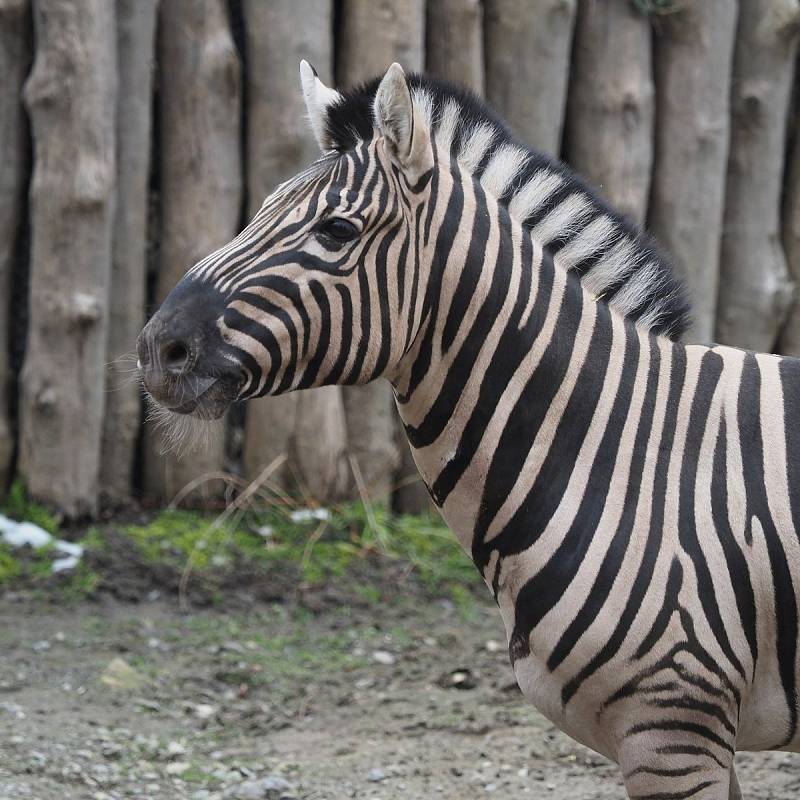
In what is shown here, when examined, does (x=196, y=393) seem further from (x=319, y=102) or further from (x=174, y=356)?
(x=319, y=102)

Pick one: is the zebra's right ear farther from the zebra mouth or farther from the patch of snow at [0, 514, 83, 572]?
the patch of snow at [0, 514, 83, 572]

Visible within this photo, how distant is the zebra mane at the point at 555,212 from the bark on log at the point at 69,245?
11.2ft

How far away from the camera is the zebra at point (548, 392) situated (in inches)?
116

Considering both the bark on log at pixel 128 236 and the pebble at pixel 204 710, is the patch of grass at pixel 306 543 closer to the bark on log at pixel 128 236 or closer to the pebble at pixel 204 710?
the bark on log at pixel 128 236

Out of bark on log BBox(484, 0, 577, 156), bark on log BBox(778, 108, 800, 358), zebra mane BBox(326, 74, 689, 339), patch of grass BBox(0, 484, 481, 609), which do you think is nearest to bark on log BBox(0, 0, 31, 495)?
patch of grass BBox(0, 484, 481, 609)

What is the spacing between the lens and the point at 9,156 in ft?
21.5

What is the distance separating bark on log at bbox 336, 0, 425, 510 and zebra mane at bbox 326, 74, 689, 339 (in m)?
3.43

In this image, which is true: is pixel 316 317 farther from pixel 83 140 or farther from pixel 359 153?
pixel 83 140

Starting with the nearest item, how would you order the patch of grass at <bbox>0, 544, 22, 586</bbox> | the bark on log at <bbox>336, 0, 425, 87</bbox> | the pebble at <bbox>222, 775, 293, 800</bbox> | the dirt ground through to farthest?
the pebble at <bbox>222, 775, 293, 800</bbox> < the dirt ground < the patch of grass at <bbox>0, 544, 22, 586</bbox> < the bark on log at <bbox>336, 0, 425, 87</bbox>

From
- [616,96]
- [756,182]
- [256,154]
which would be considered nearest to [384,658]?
[256,154]

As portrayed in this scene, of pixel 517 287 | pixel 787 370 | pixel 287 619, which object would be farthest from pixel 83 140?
pixel 787 370

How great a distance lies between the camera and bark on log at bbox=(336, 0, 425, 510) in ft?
22.4

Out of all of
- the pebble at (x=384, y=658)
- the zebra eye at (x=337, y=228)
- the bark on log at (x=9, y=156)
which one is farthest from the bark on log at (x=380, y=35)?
the zebra eye at (x=337, y=228)

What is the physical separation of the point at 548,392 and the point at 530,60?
4560 mm
